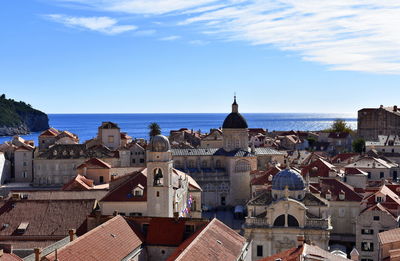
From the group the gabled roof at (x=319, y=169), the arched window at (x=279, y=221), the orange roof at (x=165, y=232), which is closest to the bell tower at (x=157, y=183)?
the orange roof at (x=165, y=232)

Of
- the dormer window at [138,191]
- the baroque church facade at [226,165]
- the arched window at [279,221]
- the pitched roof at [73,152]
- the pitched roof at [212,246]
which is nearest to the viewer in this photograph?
the pitched roof at [212,246]

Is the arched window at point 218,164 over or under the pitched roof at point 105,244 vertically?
under

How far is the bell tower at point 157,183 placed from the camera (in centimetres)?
3866

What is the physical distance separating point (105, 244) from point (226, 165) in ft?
145

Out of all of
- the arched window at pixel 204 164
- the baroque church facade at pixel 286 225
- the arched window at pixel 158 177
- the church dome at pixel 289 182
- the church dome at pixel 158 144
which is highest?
the church dome at pixel 158 144

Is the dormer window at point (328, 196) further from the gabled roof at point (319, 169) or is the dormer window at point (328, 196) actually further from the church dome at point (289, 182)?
the gabled roof at point (319, 169)

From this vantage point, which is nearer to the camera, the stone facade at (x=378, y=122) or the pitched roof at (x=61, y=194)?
the pitched roof at (x=61, y=194)

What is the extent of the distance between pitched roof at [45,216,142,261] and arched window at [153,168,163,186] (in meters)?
5.69

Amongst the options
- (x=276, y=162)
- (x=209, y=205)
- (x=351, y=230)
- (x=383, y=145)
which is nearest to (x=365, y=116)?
(x=383, y=145)

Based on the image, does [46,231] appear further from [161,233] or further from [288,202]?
[288,202]

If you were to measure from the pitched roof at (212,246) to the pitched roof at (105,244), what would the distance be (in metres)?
2.74

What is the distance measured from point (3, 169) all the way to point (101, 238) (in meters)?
55.6

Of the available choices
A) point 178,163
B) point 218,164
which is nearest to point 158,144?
point 178,163

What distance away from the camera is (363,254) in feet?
150
